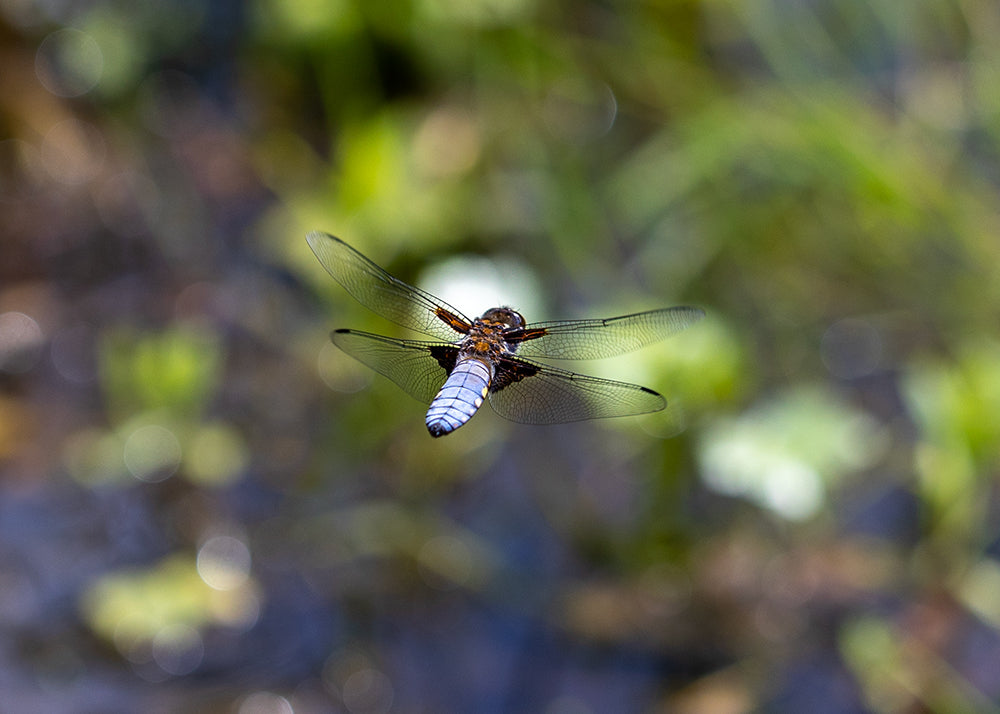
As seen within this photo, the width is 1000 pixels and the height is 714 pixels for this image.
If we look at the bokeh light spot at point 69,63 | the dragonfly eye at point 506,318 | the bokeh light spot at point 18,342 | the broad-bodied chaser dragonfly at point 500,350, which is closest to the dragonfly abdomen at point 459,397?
the broad-bodied chaser dragonfly at point 500,350

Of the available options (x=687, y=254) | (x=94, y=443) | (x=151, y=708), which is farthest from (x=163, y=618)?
(x=687, y=254)

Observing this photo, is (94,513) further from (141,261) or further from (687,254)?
(687,254)

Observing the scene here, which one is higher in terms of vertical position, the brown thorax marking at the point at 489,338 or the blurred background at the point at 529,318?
the blurred background at the point at 529,318

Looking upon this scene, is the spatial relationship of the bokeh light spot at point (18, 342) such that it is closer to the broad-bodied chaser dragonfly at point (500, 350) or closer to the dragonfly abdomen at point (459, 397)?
the broad-bodied chaser dragonfly at point (500, 350)

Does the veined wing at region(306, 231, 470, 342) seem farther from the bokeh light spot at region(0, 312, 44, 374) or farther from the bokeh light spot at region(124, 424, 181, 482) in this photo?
the bokeh light spot at region(0, 312, 44, 374)

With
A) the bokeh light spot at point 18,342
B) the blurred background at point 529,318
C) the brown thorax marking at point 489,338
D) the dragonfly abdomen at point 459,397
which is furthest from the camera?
the bokeh light spot at point 18,342

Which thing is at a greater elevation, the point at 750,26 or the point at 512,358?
the point at 750,26

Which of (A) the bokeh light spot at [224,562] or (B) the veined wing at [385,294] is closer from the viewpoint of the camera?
(B) the veined wing at [385,294]

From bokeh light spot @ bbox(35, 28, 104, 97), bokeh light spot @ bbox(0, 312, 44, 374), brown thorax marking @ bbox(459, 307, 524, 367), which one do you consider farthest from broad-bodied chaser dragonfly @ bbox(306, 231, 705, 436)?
bokeh light spot @ bbox(35, 28, 104, 97)
